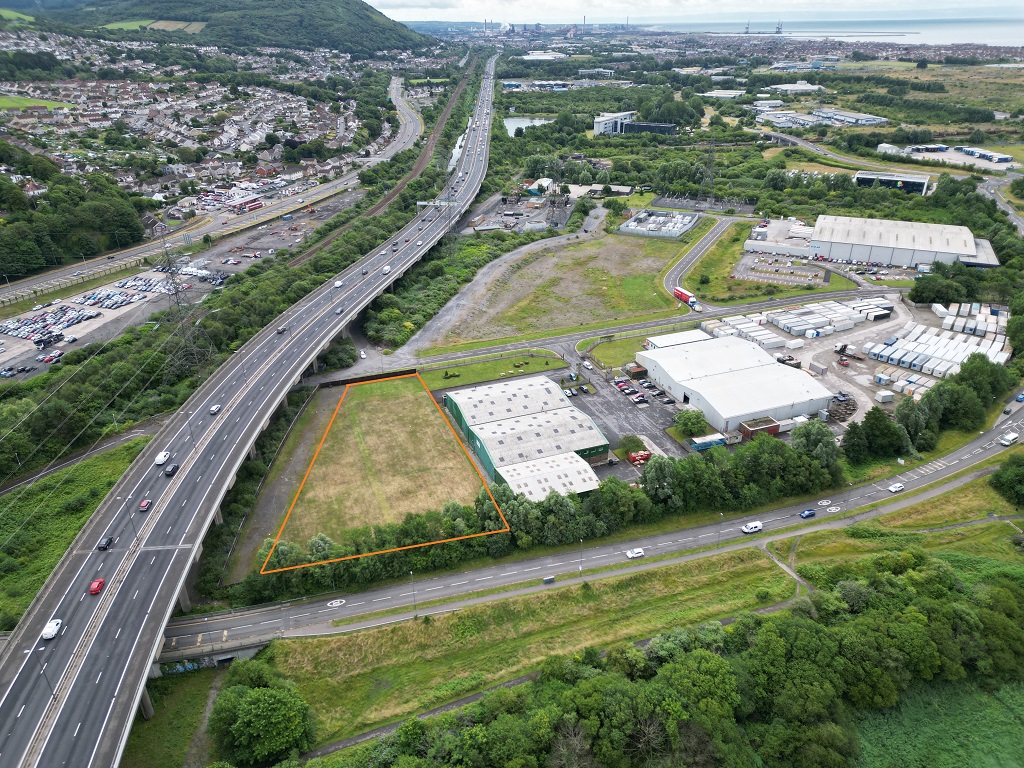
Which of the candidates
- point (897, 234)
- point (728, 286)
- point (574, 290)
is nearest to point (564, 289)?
point (574, 290)

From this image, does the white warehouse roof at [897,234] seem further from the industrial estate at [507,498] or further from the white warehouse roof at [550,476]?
the white warehouse roof at [550,476]

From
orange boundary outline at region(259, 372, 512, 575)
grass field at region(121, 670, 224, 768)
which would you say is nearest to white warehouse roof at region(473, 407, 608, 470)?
orange boundary outline at region(259, 372, 512, 575)

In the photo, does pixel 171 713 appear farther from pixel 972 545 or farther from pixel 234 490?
pixel 972 545

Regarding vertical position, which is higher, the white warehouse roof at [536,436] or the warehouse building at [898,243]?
the warehouse building at [898,243]

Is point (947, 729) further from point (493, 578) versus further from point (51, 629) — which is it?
point (51, 629)

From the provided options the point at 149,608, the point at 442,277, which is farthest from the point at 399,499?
the point at 442,277

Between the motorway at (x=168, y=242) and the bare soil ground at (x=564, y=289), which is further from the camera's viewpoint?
the motorway at (x=168, y=242)

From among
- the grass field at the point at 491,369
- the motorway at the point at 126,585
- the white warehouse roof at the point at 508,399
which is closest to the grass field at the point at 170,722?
the motorway at the point at 126,585
